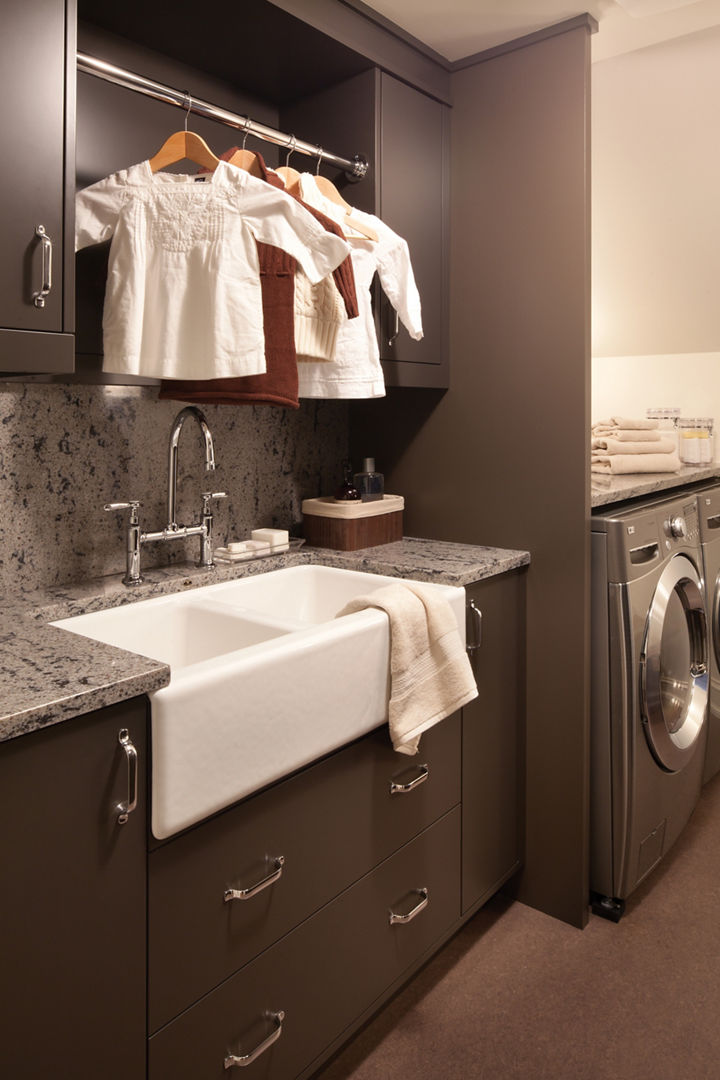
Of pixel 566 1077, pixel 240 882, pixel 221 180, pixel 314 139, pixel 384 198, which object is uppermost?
pixel 314 139

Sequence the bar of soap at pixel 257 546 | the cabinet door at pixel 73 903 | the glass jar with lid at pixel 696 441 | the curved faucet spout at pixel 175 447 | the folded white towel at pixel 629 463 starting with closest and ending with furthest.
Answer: the cabinet door at pixel 73 903
the curved faucet spout at pixel 175 447
the bar of soap at pixel 257 546
the folded white towel at pixel 629 463
the glass jar with lid at pixel 696 441

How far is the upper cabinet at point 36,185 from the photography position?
1.18 m

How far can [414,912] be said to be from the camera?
1.70 m

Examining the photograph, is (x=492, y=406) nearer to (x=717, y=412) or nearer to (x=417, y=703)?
(x=417, y=703)

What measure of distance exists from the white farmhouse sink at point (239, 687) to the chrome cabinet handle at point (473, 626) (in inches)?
3.7

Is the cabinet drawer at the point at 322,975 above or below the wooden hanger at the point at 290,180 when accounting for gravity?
below

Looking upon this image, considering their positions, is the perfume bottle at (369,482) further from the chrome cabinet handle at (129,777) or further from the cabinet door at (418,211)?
the chrome cabinet handle at (129,777)

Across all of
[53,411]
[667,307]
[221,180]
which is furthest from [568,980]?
[667,307]

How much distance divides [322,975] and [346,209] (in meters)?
1.62

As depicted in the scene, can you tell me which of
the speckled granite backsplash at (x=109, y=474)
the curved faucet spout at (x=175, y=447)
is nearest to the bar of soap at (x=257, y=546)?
the speckled granite backsplash at (x=109, y=474)

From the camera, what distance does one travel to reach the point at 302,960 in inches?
55.5

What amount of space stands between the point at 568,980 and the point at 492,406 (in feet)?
4.80

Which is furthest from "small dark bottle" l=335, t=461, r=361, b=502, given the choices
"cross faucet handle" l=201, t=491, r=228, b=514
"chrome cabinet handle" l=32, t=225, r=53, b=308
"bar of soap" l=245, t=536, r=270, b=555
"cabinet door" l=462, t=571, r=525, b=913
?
"chrome cabinet handle" l=32, t=225, r=53, b=308

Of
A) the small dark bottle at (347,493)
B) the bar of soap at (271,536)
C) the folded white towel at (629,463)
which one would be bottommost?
the bar of soap at (271,536)
